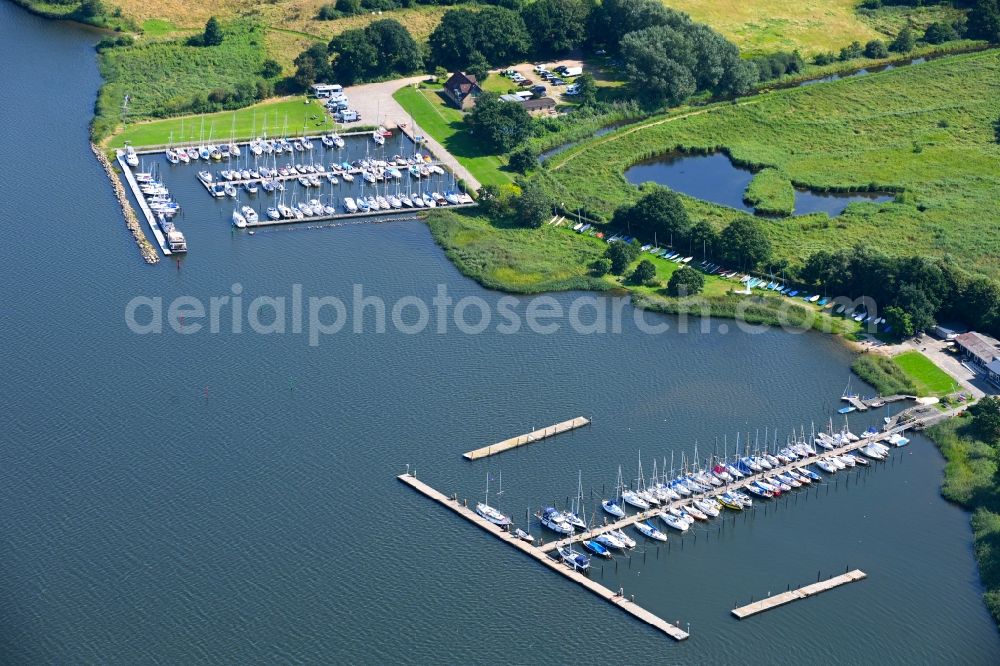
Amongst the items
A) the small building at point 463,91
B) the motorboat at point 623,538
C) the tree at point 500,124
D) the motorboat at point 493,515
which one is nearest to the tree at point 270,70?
the small building at point 463,91

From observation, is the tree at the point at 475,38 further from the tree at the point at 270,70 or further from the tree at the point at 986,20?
the tree at the point at 986,20

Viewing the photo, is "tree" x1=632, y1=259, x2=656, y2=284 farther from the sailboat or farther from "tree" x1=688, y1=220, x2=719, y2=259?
the sailboat

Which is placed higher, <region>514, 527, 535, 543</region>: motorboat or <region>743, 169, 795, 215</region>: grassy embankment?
<region>743, 169, 795, 215</region>: grassy embankment

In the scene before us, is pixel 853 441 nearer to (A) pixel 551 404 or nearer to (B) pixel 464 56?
(A) pixel 551 404

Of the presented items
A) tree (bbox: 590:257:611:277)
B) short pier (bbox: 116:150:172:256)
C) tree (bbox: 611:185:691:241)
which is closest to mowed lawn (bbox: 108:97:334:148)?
short pier (bbox: 116:150:172:256)

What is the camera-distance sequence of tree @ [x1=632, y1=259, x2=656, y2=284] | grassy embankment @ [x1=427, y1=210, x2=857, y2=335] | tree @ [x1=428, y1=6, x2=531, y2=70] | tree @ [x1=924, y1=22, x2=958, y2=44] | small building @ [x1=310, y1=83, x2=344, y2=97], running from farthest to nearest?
tree @ [x1=924, y1=22, x2=958, y2=44] → tree @ [x1=428, y1=6, x2=531, y2=70] → small building @ [x1=310, y1=83, x2=344, y2=97] → tree @ [x1=632, y1=259, x2=656, y2=284] → grassy embankment @ [x1=427, y1=210, x2=857, y2=335]

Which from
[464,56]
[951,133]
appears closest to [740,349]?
[951,133]

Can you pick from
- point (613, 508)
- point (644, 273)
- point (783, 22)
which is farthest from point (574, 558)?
point (783, 22)
